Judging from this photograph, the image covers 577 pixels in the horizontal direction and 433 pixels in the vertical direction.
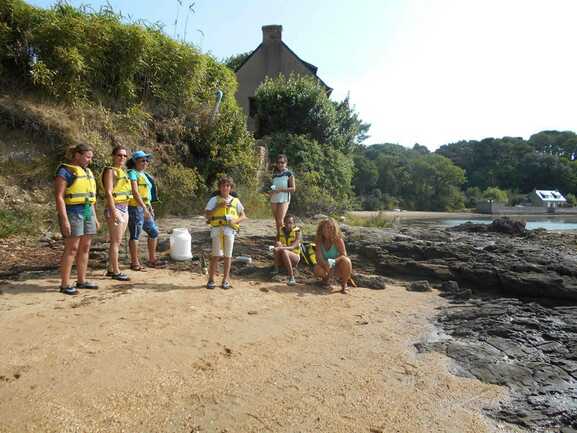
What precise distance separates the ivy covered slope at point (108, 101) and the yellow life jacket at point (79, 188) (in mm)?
4527

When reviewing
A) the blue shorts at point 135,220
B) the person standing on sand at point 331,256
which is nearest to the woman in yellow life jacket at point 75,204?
the blue shorts at point 135,220

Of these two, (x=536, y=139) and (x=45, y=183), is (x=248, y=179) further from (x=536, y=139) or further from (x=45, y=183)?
(x=536, y=139)

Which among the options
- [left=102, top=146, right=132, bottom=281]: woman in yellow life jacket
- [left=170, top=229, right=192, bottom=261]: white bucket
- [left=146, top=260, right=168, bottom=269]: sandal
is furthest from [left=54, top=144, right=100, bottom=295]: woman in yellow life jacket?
[left=170, top=229, right=192, bottom=261]: white bucket

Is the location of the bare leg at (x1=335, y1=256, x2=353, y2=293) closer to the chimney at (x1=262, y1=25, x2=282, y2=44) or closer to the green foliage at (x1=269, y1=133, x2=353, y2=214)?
the green foliage at (x1=269, y1=133, x2=353, y2=214)

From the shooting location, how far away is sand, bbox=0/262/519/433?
8.92 feet

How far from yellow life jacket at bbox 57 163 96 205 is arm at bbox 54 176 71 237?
113mm

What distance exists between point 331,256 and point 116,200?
9.93 feet

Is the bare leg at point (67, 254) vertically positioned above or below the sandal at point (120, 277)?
above

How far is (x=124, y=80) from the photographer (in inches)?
411

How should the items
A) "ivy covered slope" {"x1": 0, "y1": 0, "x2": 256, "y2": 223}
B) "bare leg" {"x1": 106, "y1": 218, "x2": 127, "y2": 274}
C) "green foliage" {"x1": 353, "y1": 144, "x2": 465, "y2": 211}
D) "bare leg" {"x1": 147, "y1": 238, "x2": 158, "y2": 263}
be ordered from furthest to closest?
"green foliage" {"x1": 353, "y1": 144, "x2": 465, "y2": 211}, "ivy covered slope" {"x1": 0, "y1": 0, "x2": 256, "y2": 223}, "bare leg" {"x1": 147, "y1": 238, "x2": 158, "y2": 263}, "bare leg" {"x1": 106, "y1": 218, "x2": 127, "y2": 274}

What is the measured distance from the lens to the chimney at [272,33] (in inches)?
1001

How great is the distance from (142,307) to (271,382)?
6.33 feet

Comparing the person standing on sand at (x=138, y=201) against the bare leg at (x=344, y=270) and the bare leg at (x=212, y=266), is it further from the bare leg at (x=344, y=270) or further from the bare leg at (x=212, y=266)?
the bare leg at (x=344, y=270)

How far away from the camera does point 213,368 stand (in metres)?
3.35
